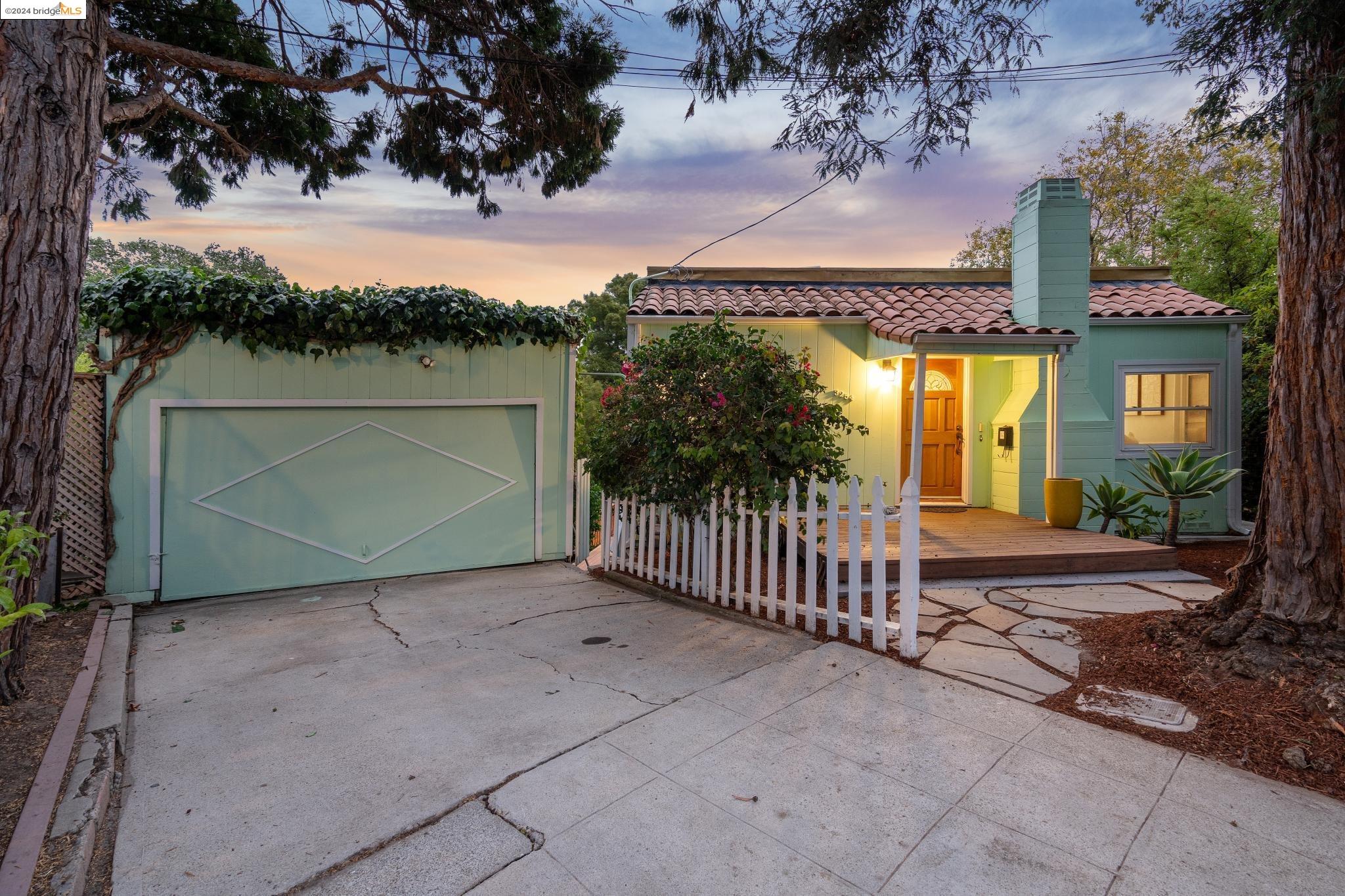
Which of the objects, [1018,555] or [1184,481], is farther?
[1184,481]

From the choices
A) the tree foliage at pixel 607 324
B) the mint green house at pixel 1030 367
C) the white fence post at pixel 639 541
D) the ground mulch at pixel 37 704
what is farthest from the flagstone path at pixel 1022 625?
the tree foliage at pixel 607 324

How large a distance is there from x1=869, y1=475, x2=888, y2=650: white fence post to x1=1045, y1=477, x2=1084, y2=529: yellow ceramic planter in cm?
444

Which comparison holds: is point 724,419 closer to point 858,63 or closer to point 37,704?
point 858,63

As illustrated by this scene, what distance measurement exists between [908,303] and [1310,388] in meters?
5.36

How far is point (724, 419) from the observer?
4.59 meters

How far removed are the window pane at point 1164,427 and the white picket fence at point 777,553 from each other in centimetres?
481

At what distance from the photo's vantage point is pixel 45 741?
106 inches

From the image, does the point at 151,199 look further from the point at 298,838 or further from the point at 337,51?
the point at 298,838

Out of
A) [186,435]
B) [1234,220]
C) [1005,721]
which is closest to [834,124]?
[1005,721]

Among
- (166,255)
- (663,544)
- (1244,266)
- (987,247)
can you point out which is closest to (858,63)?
(663,544)

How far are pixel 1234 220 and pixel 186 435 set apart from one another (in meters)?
15.7

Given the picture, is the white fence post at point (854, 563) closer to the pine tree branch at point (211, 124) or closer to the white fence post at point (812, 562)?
the white fence post at point (812, 562)

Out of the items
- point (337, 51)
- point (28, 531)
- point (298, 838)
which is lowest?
point (298, 838)

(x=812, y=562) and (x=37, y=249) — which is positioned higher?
(x=37, y=249)
